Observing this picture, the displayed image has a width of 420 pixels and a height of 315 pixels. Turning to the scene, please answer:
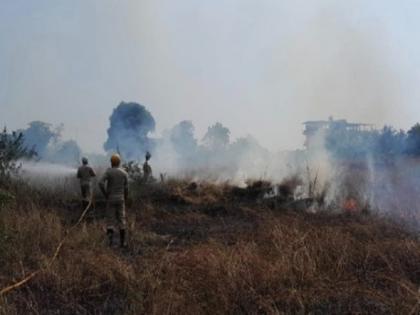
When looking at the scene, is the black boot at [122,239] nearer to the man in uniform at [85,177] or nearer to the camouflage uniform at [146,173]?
the man in uniform at [85,177]

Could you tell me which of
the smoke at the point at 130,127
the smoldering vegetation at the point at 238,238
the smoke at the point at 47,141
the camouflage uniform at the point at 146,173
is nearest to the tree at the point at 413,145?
the smoldering vegetation at the point at 238,238

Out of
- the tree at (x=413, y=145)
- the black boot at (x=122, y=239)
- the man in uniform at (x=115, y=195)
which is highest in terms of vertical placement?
the tree at (x=413, y=145)

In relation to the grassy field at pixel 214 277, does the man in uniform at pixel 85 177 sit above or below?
above

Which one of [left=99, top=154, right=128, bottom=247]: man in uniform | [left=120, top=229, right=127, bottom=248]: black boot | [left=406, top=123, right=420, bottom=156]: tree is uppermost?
[left=406, top=123, right=420, bottom=156]: tree

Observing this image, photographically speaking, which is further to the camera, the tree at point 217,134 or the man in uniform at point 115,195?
the tree at point 217,134

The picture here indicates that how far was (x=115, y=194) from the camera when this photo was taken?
431 inches

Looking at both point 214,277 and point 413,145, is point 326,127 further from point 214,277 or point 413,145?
point 214,277

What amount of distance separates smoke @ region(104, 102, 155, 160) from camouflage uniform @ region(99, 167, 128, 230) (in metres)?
23.5

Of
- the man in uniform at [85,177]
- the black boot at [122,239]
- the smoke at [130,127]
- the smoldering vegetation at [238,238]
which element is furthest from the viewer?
the smoke at [130,127]

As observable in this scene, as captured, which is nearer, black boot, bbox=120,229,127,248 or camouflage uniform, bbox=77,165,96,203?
black boot, bbox=120,229,127,248

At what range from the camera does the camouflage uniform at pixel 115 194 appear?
10.9m

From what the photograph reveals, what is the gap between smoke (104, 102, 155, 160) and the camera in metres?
34.8

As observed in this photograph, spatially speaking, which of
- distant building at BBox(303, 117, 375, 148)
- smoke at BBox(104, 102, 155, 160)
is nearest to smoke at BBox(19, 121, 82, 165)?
smoke at BBox(104, 102, 155, 160)

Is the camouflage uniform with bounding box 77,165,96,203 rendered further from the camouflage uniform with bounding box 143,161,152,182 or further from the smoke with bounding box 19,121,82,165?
the smoke with bounding box 19,121,82,165
